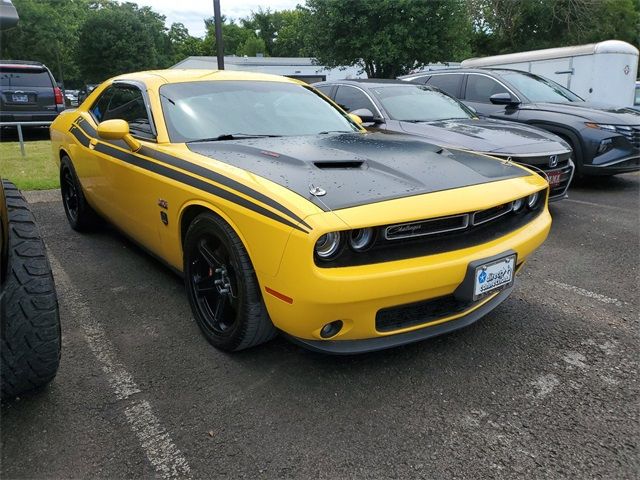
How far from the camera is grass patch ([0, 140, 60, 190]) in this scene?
22.8 ft

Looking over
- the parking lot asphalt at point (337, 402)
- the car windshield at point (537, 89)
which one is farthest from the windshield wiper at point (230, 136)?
the car windshield at point (537, 89)

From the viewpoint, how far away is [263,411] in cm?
230

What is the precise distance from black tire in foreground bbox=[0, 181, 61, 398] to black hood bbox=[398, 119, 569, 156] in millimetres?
3963

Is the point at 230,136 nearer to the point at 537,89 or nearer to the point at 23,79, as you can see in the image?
the point at 537,89

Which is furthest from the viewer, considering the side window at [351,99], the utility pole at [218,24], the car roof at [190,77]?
the utility pole at [218,24]

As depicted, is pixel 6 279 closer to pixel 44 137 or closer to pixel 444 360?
pixel 444 360

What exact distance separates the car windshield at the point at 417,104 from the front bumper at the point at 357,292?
3795 millimetres

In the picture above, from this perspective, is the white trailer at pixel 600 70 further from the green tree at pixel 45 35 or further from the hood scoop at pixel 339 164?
the green tree at pixel 45 35

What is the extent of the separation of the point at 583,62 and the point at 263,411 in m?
12.2

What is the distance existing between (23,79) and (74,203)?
8.45 m

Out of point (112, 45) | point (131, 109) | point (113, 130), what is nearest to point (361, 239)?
point (113, 130)

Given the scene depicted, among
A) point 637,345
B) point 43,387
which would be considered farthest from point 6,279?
point 637,345

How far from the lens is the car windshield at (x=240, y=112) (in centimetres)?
328

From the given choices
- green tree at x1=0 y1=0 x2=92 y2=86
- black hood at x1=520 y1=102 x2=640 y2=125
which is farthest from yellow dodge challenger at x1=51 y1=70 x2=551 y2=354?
green tree at x1=0 y1=0 x2=92 y2=86
